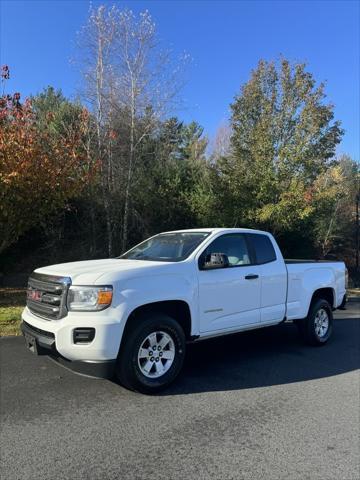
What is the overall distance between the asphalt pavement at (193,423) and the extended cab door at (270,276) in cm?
72

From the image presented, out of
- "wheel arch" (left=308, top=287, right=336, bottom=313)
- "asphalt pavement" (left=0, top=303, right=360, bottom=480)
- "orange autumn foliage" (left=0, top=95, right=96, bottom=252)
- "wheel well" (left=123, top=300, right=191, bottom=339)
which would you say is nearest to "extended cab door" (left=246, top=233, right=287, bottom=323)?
"asphalt pavement" (left=0, top=303, right=360, bottom=480)

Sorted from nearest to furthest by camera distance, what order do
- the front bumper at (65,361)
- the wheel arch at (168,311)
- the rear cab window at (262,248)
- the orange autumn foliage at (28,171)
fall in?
the front bumper at (65,361), the wheel arch at (168,311), the rear cab window at (262,248), the orange autumn foliage at (28,171)

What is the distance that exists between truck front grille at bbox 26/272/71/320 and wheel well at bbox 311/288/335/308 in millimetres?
4465

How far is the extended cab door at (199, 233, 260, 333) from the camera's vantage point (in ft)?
18.5

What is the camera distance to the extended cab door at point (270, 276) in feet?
21.3

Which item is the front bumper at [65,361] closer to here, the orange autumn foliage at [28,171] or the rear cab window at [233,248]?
the rear cab window at [233,248]

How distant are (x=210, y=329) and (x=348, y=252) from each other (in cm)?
2624

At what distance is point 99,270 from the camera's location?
511cm

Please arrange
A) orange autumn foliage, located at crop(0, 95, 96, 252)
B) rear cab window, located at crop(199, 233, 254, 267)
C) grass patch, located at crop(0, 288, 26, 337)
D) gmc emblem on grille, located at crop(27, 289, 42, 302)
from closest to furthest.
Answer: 1. gmc emblem on grille, located at crop(27, 289, 42, 302)
2. rear cab window, located at crop(199, 233, 254, 267)
3. grass patch, located at crop(0, 288, 26, 337)
4. orange autumn foliage, located at crop(0, 95, 96, 252)

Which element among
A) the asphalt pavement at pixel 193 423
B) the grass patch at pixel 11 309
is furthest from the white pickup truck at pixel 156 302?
the grass patch at pixel 11 309

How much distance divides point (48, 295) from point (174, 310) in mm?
1490

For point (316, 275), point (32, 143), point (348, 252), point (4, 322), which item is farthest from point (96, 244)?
point (348, 252)

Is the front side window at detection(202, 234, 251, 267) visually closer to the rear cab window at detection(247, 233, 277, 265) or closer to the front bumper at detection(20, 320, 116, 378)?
the rear cab window at detection(247, 233, 277, 265)

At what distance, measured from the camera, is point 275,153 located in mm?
15797
